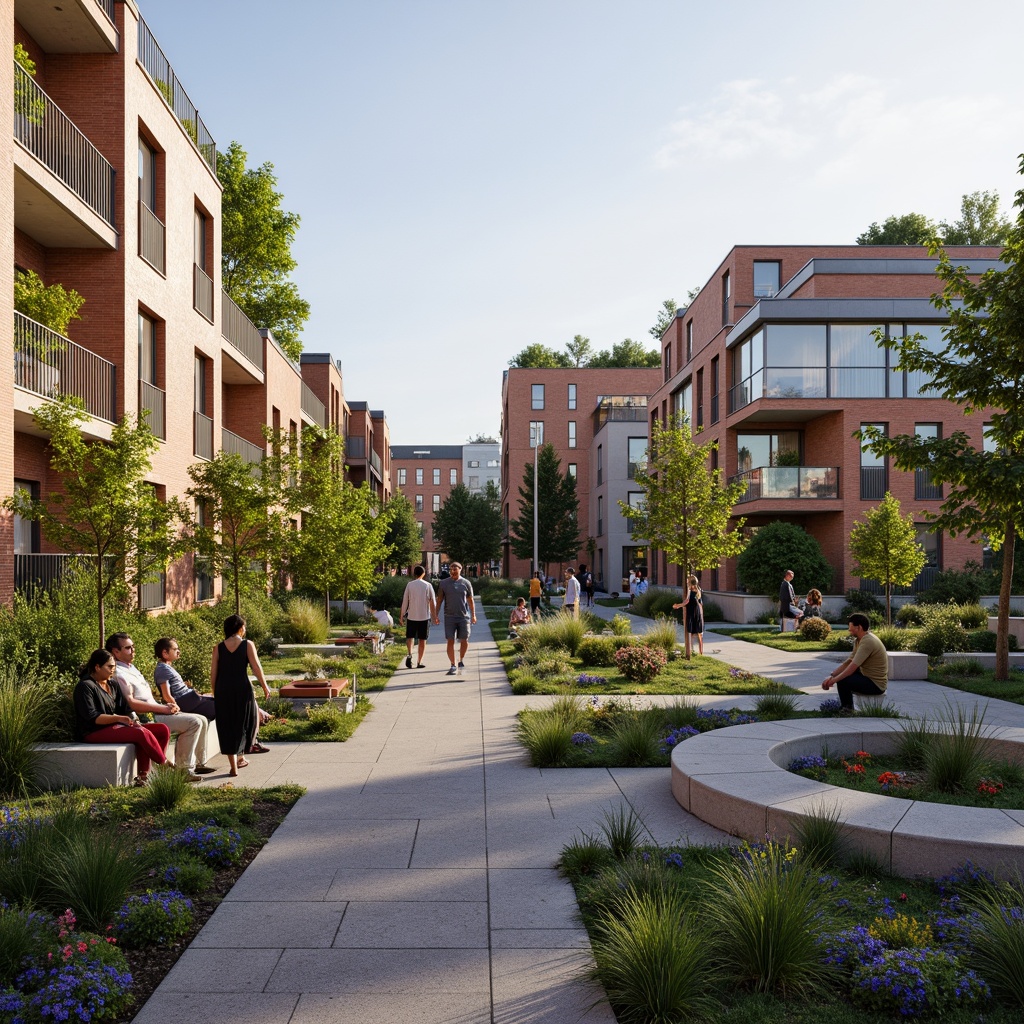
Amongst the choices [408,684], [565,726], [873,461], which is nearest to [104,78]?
[408,684]

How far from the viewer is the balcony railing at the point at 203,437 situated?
2127 cm

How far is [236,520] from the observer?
1698cm

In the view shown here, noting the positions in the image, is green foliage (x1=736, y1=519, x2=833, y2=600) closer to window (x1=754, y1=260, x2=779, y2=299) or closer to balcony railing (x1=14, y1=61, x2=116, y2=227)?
window (x1=754, y1=260, x2=779, y2=299)

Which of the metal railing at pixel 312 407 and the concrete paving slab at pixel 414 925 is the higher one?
the metal railing at pixel 312 407

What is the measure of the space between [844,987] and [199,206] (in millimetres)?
23303

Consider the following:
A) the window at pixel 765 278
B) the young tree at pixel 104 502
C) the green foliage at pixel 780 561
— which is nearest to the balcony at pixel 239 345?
the young tree at pixel 104 502

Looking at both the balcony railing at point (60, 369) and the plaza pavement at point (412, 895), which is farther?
the balcony railing at point (60, 369)

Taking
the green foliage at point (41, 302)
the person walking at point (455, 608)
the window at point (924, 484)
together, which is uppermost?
the green foliage at point (41, 302)

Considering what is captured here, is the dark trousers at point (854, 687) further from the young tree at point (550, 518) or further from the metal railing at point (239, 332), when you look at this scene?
the young tree at point (550, 518)

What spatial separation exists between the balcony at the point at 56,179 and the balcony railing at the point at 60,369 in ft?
6.53

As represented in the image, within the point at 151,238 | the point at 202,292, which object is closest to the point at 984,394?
the point at 151,238

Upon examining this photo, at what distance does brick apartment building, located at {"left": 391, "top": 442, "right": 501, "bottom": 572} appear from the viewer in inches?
4390

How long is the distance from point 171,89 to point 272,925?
20256mm

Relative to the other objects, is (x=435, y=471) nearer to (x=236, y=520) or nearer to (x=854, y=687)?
(x=236, y=520)
